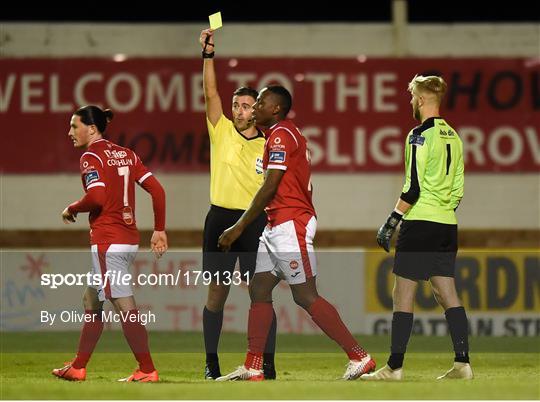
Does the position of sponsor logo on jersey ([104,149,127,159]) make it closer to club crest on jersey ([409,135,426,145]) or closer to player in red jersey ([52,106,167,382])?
player in red jersey ([52,106,167,382])

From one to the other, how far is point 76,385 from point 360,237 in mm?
9311

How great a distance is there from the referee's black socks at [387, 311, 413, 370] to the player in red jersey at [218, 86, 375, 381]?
130 millimetres

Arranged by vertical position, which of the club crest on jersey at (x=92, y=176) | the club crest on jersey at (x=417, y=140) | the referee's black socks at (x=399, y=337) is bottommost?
the referee's black socks at (x=399, y=337)

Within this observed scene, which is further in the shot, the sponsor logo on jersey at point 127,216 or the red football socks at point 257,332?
the sponsor logo on jersey at point 127,216

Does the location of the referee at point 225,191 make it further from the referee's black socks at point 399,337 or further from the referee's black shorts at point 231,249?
the referee's black socks at point 399,337

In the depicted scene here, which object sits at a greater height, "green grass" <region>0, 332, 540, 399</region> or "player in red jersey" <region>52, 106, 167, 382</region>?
"player in red jersey" <region>52, 106, 167, 382</region>

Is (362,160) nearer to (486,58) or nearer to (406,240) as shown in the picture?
(486,58)

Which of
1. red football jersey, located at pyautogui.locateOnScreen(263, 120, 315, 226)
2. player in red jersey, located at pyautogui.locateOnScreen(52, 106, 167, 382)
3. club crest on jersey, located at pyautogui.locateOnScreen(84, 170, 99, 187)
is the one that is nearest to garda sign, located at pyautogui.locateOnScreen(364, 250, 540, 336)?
red football jersey, located at pyautogui.locateOnScreen(263, 120, 315, 226)

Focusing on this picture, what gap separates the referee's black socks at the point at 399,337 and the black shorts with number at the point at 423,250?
0.25m

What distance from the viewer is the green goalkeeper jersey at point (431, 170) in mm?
8234

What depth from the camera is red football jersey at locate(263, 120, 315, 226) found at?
8148 mm

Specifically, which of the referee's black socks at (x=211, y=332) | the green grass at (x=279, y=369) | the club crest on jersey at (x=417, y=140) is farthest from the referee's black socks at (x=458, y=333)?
the referee's black socks at (x=211, y=332)

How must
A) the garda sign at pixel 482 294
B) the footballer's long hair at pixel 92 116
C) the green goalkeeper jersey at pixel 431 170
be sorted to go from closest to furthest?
the green goalkeeper jersey at pixel 431 170 → the footballer's long hair at pixel 92 116 → the garda sign at pixel 482 294
